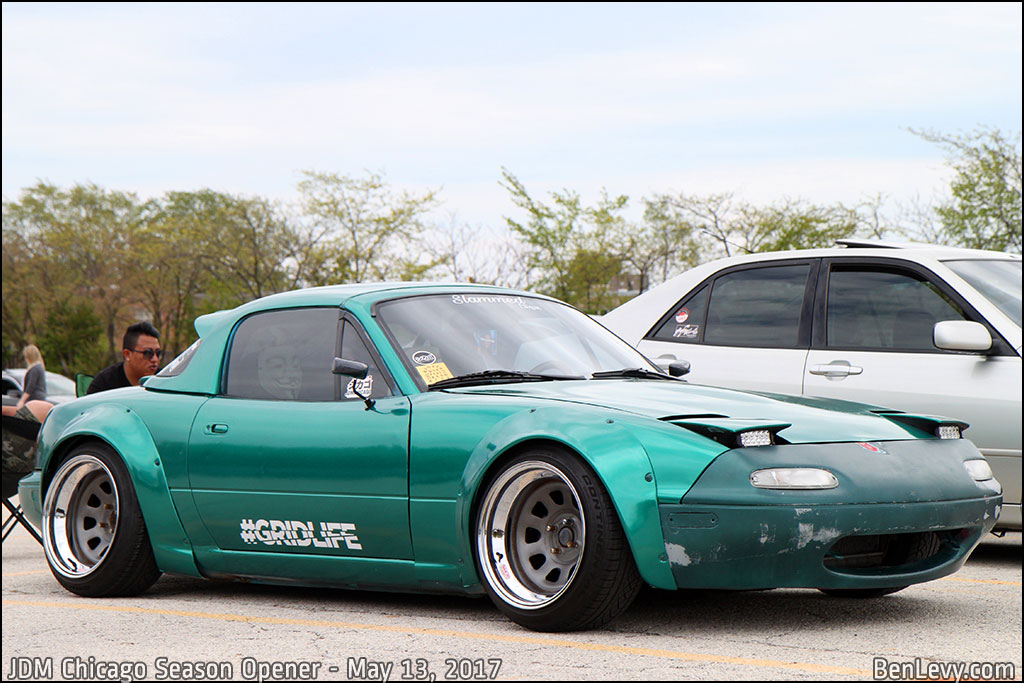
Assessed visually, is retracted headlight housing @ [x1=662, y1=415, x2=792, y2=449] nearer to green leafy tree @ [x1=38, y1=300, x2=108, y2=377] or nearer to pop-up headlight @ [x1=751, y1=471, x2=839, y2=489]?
pop-up headlight @ [x1=751, y1=471, x2=839, y2=489]

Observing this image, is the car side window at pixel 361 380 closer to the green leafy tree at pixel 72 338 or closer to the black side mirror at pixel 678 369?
the black side mirror at pixel 678 369

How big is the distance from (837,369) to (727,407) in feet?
9.04

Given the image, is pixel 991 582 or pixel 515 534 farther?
pixel 991 582

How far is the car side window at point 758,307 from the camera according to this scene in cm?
774

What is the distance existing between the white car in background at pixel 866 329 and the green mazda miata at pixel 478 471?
161 cm

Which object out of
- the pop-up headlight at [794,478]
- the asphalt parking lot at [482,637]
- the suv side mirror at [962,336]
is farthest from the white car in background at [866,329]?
the pop-up headlight at [794,478]

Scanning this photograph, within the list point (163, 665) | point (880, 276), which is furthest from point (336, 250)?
point (163, 665)

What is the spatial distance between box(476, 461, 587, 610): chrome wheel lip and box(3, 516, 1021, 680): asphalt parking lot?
0.52 ft

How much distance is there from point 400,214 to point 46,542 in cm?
4086

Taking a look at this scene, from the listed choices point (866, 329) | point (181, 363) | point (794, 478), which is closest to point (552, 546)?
point (794, 478)

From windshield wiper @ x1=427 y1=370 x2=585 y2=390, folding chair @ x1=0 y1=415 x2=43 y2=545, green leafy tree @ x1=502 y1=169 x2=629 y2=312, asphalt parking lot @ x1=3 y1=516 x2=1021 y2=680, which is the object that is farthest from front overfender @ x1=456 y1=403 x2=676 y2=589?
green leafy tree @ x1=502 y1=169 x2=629 y2=312

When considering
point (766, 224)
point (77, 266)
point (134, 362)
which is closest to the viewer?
point (134, 362)

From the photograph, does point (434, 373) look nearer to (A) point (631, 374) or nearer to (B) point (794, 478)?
(A) point (631, 374)

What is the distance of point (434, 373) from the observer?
5.34 meters
